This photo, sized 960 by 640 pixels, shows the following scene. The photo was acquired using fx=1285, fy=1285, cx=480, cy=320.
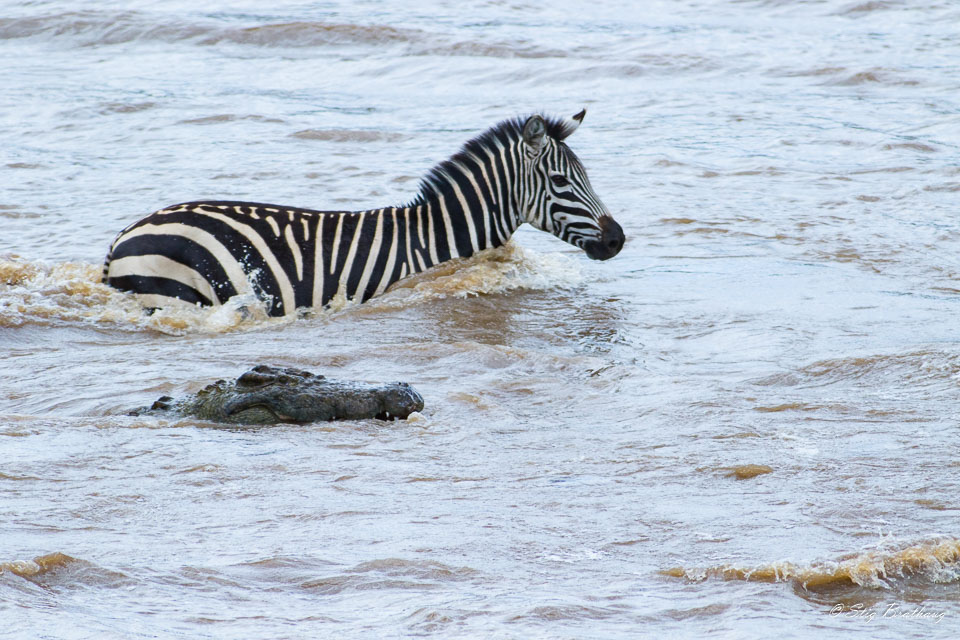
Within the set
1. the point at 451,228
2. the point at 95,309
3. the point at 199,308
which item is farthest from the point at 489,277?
the point at 95,309

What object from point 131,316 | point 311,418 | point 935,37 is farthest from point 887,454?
point 935,37

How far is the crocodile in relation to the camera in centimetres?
540

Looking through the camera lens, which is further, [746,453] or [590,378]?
[590,378]

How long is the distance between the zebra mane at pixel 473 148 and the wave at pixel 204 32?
486 inches

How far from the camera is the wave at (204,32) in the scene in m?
21.3

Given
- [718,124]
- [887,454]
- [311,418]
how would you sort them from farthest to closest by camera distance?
[718,124], [311,418], [887,454]

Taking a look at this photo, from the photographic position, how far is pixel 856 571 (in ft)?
12.6

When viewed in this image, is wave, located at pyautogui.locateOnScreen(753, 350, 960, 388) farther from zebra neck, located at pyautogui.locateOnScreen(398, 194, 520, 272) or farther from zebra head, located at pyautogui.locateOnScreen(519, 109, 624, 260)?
zebra neck, located at pyautogui.locateOnScreen(398, 194, 520, 272)

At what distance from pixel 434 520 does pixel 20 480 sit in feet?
4.97

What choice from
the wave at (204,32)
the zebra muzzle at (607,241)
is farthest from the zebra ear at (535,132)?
the wave at (204,32)

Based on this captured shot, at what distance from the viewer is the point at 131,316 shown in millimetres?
7645

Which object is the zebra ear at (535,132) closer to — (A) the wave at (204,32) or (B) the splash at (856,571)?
(B) the splash at (856,571)

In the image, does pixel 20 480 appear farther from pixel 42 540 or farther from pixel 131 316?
pixel 131 316

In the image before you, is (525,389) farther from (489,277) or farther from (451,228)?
(489,277)
